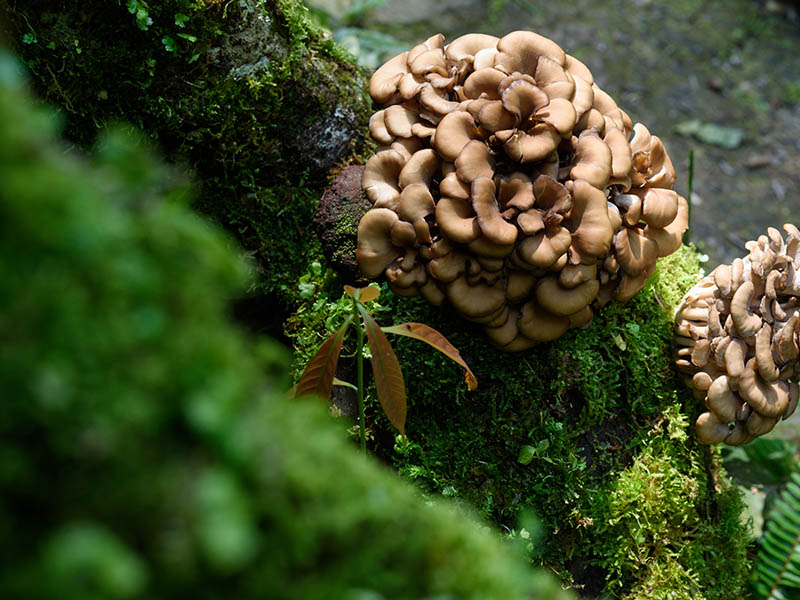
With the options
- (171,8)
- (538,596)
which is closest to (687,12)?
(171,8)

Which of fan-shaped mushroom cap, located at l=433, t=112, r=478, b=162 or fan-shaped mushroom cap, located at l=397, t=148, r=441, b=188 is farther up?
fan-shaped mushroom cap, located at l=433, t=112, r=478, b=162

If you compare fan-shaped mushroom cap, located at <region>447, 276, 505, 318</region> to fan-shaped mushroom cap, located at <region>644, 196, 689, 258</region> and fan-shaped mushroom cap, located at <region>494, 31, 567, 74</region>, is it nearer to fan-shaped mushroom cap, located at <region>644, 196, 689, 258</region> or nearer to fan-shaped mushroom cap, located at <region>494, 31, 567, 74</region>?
fan-shaped mushroom cap, located at <region>644, 196, 689, 258</region>

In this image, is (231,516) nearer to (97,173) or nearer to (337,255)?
(97,173)

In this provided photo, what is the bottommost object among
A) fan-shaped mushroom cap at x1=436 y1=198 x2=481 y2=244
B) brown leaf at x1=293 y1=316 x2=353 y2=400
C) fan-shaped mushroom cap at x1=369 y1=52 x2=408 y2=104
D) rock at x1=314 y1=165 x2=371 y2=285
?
brown leaf at x1=293 y1=316 x2=353 y2=400

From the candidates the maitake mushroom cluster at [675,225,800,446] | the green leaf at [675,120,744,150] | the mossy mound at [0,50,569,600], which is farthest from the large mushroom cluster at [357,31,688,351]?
the green leaf at [675,120,744,150]

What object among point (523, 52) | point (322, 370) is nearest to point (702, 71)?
point (523, 52)

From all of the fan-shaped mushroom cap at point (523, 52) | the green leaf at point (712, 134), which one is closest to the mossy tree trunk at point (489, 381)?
the fan-shaped mushroom cap at point (523, 52)
